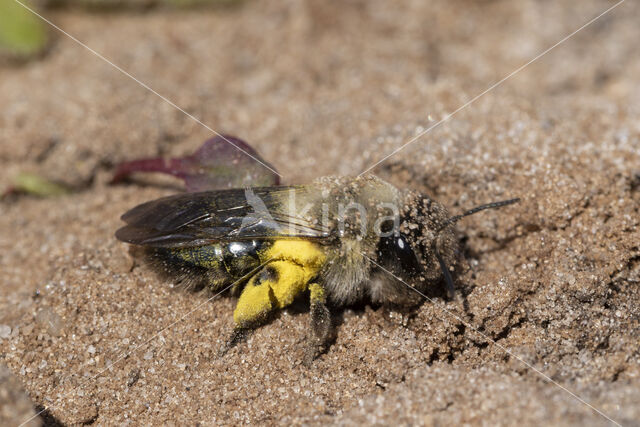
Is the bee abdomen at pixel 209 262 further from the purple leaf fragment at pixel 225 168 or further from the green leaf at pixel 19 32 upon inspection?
the green leaf at pixel 19 32

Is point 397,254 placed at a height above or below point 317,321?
above

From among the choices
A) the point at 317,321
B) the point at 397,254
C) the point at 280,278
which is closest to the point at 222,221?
the point at 280,278

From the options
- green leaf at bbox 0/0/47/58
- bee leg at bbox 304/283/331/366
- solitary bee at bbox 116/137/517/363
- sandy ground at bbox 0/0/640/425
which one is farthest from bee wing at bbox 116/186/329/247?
green leaf at bbox 0/0/47/58

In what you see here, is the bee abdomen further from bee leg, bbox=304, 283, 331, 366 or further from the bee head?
the bee head

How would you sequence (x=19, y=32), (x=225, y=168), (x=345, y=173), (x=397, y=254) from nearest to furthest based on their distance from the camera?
(x=397, y=254) → (x=225, y=168) → (x=345, y=173) → (x=19, y=32)

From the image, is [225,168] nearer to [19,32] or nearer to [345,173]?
[345,173]

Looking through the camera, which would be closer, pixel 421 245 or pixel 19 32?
pixel 421 245
